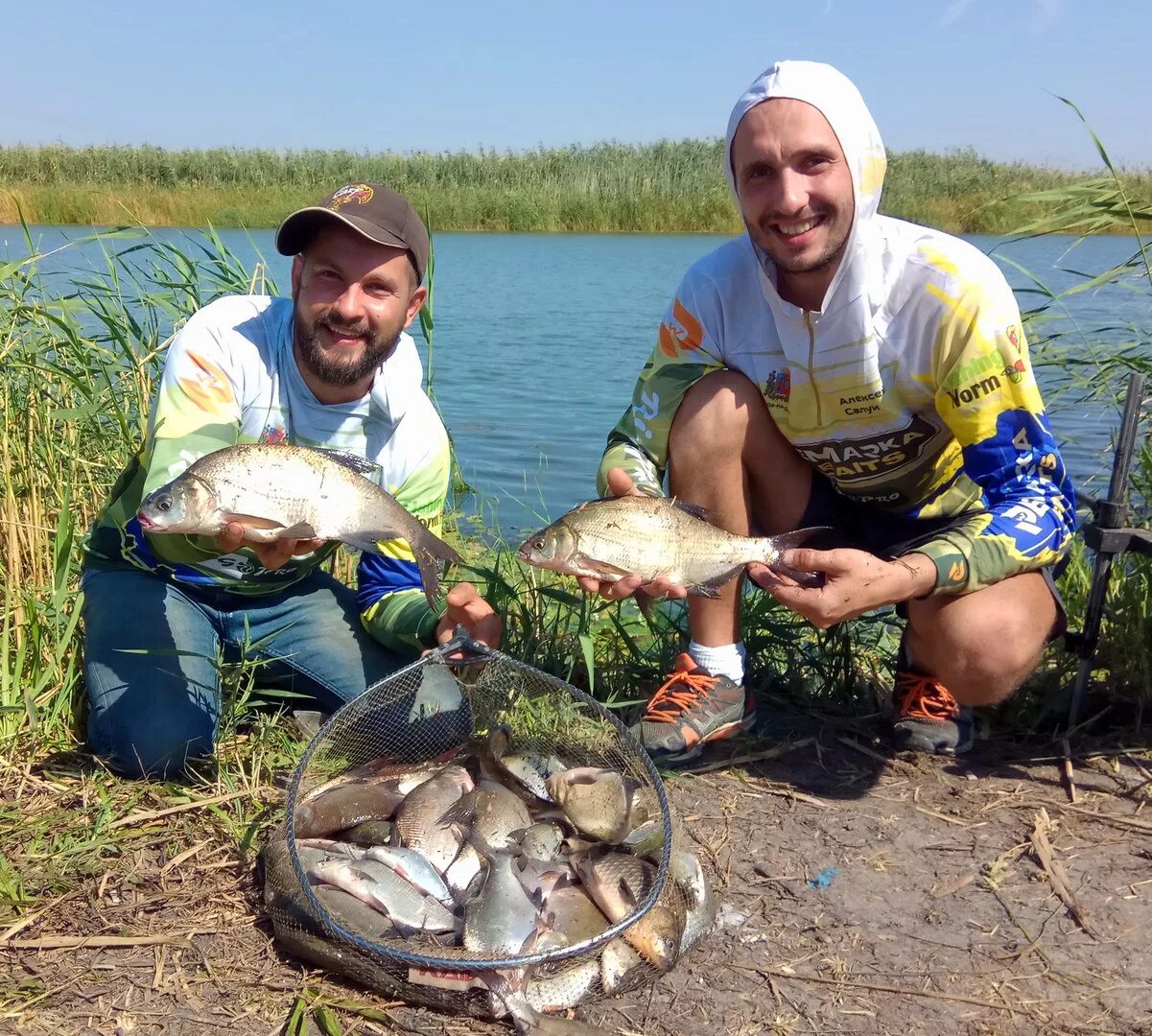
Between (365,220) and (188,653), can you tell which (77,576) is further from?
(365,220)

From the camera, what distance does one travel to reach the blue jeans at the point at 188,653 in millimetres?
3090

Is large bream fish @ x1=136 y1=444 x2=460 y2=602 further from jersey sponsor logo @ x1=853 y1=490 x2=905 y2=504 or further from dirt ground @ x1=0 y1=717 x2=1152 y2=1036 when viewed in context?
jersey sponsor logo @ x1=853 y1=490 x2=905 y2=504

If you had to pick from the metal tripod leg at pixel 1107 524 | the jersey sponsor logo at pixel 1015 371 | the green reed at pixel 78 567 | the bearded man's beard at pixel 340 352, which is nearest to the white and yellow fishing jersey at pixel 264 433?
the bearded man's beard at pixel 340 352

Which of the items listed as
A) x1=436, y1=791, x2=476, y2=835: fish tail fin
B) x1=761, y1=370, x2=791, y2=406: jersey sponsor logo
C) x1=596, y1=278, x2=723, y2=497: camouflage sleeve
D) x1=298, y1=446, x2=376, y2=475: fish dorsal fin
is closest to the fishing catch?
x1=436, y1=791, x2=476, y2=835: fish tail fin

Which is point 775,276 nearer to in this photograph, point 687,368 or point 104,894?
point 687,368

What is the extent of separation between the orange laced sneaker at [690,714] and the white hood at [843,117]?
45.2 inches

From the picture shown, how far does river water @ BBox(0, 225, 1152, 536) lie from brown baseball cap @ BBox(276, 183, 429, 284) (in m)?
1.60

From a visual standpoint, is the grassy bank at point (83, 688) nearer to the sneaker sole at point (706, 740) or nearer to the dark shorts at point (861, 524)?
the sneaker sole at point (706, 740)

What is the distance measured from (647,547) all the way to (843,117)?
48.1 inches

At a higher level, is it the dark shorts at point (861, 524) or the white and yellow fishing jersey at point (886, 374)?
the white and yellow fishing jersey at point (886, 374)

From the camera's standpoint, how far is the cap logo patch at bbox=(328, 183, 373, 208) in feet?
10.1

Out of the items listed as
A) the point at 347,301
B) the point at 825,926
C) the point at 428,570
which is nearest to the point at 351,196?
the point at 347,301

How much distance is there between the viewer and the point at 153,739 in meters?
3.06

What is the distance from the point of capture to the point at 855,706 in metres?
3.62
